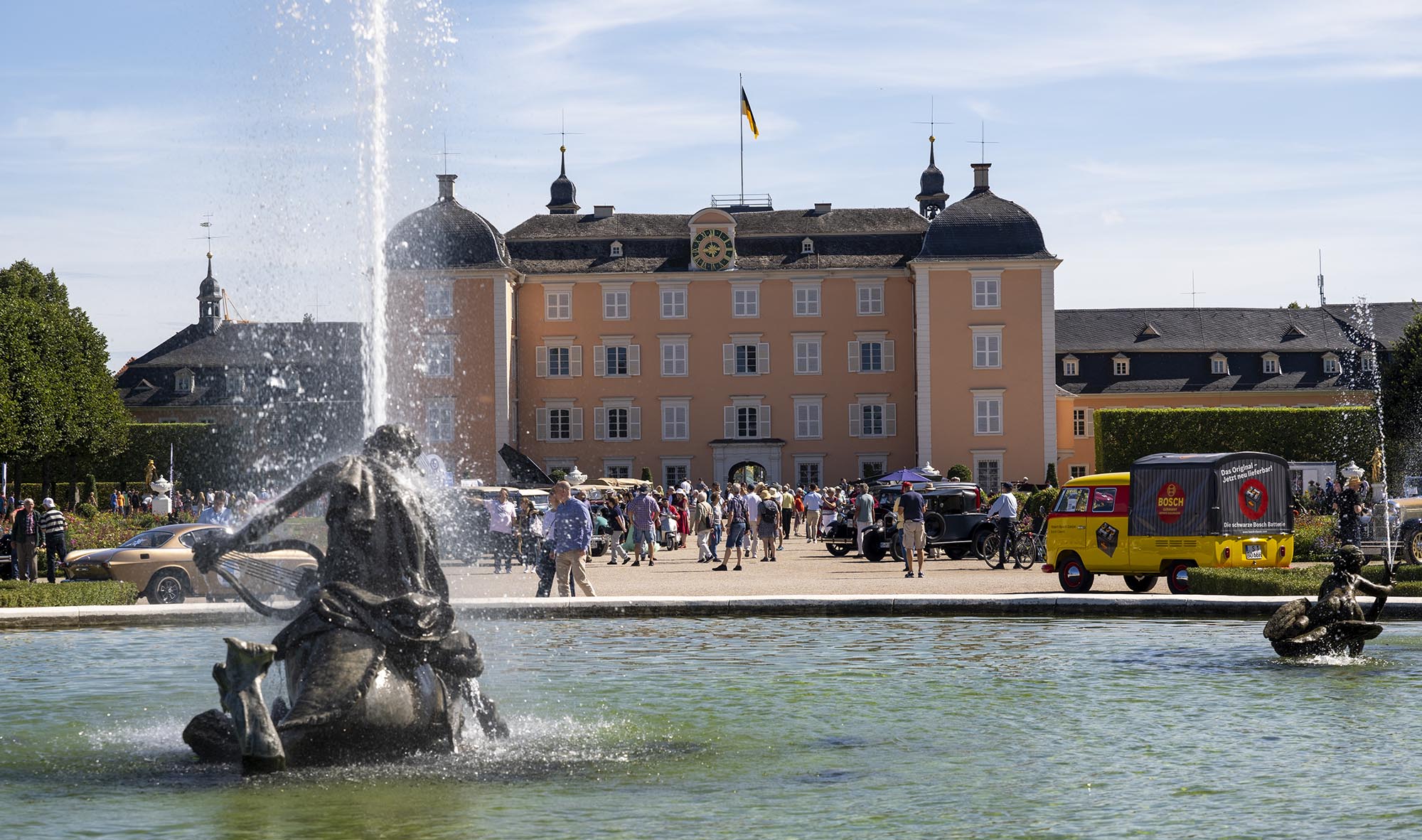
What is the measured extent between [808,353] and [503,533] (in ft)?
133

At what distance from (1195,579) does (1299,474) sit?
38710 mm

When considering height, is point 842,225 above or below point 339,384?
above

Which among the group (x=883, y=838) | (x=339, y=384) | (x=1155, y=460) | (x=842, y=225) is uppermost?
(x=842, y=225)

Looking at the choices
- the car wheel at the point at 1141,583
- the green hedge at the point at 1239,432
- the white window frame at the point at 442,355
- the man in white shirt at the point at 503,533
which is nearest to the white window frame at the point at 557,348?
the white window frame at the point at 442,355

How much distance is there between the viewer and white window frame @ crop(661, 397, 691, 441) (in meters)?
69.4

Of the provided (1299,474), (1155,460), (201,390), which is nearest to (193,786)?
(1155,460)

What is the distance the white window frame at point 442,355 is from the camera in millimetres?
68125

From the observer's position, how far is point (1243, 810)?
Answer: 8531 mm

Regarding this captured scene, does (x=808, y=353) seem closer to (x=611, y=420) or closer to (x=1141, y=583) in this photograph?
(x=611, y=420)

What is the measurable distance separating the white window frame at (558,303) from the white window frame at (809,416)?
10.2 meters

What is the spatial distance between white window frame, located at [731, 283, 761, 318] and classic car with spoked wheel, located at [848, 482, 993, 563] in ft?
118

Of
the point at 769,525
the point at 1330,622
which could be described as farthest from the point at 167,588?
the point at 1330,622

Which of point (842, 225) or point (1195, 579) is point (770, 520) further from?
point (842, 225)

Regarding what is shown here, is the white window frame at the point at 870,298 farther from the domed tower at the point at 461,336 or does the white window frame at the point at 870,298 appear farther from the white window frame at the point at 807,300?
the domed tower at the point at 461,336
